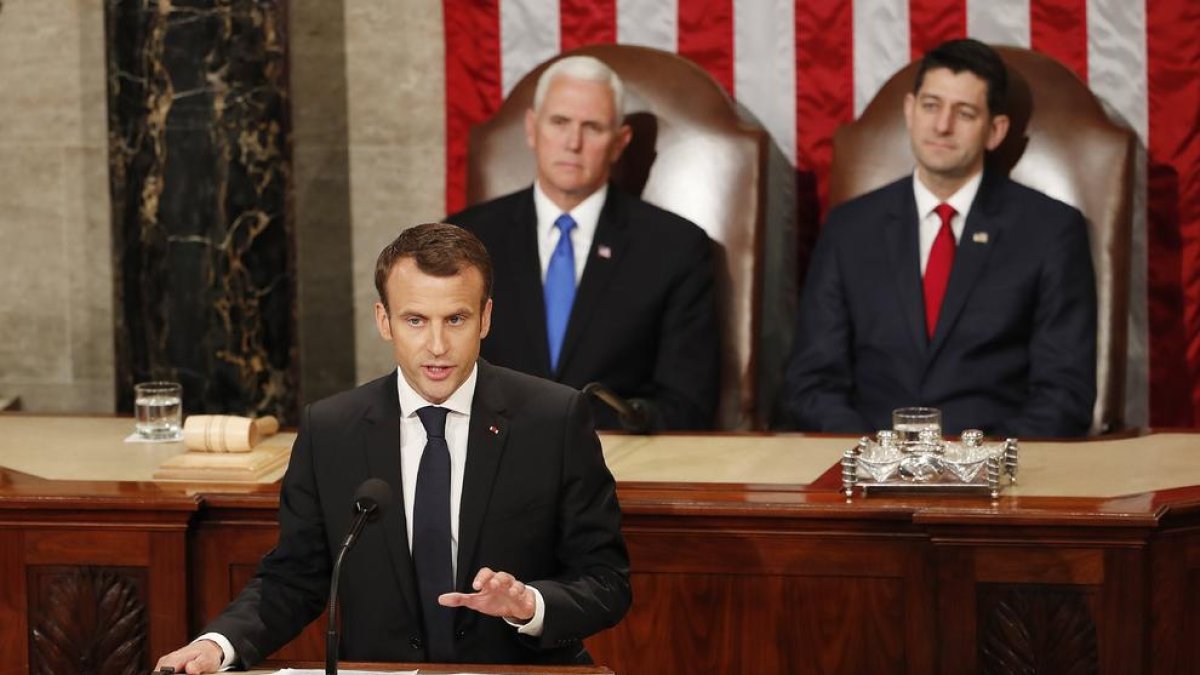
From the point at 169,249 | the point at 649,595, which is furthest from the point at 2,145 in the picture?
the point at 649,595

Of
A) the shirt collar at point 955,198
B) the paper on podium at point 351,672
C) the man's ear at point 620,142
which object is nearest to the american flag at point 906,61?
the man's ear at point 620,142

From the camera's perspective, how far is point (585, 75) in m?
5.20

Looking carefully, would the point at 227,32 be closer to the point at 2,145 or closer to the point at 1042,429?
the point at 2,145

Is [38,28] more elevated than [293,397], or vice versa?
[38,28]

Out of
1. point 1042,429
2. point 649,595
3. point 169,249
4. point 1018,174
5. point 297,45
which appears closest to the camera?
point 649,595

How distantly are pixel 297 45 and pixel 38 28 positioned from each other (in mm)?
825

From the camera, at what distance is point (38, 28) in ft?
20.3

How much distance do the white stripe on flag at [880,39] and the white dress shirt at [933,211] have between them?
700mm

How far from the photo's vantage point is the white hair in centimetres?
520

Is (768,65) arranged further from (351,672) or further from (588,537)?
(351,672)

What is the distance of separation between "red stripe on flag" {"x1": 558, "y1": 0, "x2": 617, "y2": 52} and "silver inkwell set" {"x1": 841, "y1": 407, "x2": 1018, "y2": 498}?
244 cm

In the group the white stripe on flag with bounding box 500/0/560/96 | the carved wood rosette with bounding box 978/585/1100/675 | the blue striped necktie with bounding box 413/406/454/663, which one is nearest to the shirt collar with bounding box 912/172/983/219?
the white stripe on flag with bounding box 500/0/560/96

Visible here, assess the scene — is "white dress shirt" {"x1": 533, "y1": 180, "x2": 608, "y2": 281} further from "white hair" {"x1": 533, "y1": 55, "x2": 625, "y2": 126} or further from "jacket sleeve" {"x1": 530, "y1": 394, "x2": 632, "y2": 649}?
"jacket sleeve" {"x1": 530, "y1": 394, "x2": 632, "y2": 649}

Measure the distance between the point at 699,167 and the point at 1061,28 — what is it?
3.77 ft
